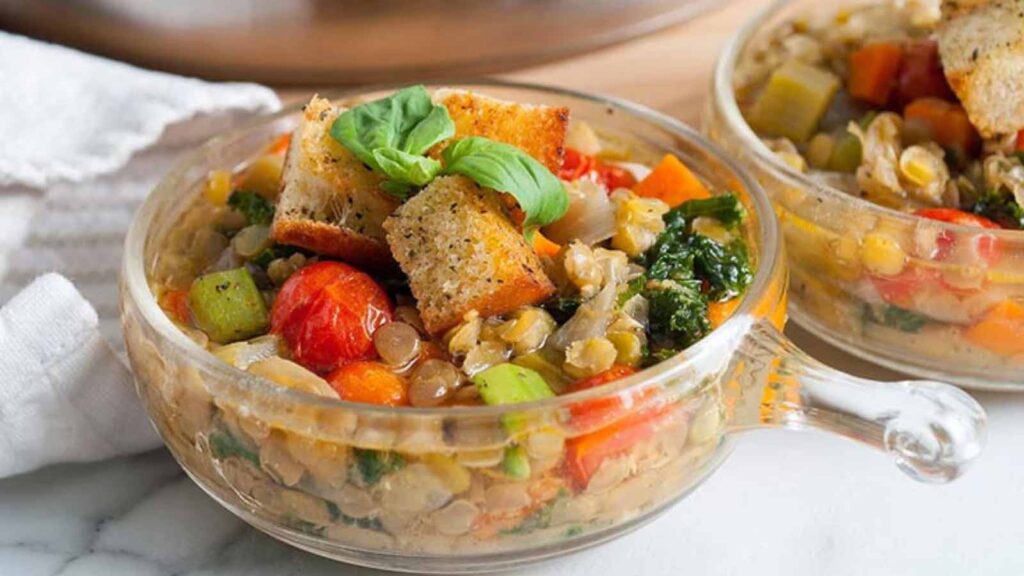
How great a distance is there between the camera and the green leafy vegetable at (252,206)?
229cm

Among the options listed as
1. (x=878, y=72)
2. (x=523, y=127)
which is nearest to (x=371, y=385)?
(x=523, y=127)

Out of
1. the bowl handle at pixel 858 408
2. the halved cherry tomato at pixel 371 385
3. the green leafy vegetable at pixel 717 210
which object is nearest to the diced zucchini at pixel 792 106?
the green leafy vegetable at pixel 717 210

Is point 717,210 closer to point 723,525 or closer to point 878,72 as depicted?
point 723,525

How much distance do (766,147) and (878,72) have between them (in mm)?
326

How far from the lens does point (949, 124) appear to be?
8.23 feet

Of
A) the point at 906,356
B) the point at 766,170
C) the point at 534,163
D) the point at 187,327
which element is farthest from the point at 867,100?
the point at 187,327

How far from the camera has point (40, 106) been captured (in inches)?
106

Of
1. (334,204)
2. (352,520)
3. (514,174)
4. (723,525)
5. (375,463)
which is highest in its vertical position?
(514,174)

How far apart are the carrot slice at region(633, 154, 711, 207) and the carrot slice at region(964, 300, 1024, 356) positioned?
485mm

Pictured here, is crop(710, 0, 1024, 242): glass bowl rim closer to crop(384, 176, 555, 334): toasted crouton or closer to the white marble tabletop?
the white marble tabletop

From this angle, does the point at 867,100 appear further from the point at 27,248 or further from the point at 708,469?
the point at 27,248

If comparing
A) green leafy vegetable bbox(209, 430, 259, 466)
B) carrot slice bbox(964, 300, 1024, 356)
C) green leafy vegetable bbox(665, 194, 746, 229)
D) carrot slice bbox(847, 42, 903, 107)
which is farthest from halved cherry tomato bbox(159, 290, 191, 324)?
carrot slice bbox(847, 42, 903, 107)

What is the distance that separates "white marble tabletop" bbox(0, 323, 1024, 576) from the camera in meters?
2.06

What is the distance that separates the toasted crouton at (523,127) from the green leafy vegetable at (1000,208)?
76 centimetres
